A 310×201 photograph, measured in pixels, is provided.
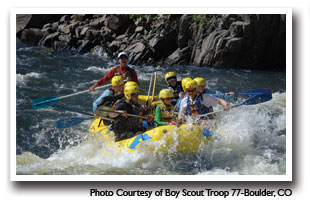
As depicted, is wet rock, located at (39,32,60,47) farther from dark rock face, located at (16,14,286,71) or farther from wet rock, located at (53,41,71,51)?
wet rock, located at (53,41,71,51)

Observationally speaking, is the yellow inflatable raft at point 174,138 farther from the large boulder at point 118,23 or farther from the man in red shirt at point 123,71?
the large boulder at point 118,23

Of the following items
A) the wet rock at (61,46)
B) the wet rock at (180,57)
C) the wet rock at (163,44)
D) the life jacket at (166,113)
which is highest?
the wet rock at (61,46)

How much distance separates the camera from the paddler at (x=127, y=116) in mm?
6582

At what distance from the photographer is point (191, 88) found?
260 inches

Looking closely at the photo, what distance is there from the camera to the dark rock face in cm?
1435

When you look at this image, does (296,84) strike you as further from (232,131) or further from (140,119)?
(140,119)

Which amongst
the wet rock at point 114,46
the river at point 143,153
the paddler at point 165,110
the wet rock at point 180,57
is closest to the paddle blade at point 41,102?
the river at point 143,153

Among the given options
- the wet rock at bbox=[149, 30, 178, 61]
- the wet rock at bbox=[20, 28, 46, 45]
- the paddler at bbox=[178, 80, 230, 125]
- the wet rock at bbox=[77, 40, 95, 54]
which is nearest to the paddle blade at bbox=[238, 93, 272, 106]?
the paddler at bbox=[178, 80, 230, 125]

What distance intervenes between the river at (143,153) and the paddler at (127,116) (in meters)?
0.44

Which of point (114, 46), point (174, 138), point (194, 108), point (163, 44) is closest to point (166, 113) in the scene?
point (194, 108)

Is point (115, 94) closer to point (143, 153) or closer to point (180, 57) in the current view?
point (143, 153)

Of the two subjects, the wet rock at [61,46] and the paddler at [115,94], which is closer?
the paddler at [115,94]

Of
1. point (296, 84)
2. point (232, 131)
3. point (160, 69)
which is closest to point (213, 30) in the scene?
point (160, 69)

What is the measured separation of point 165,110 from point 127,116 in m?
0.81
